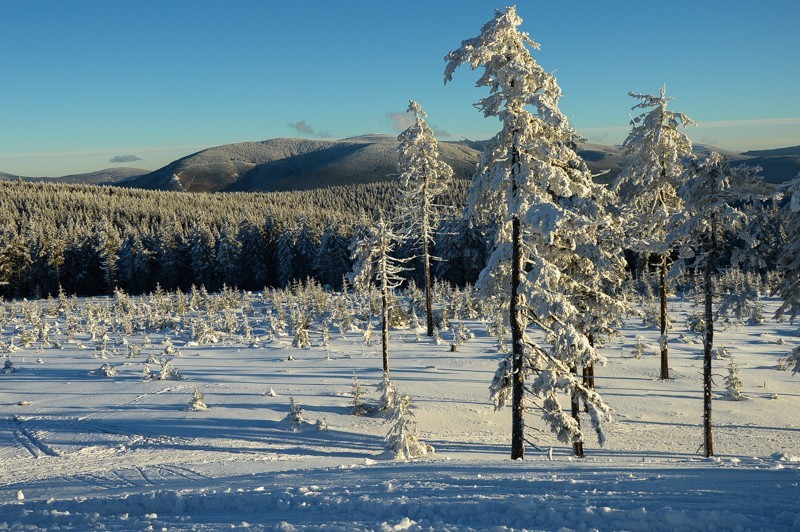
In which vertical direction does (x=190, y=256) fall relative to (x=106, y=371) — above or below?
above

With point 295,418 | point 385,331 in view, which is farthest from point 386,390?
point 385,331

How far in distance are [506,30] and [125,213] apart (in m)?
125

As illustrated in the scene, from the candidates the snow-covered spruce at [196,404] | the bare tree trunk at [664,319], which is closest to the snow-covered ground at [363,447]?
the snow-covered spruce at [196,404]

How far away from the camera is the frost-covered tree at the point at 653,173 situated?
18.2 meters

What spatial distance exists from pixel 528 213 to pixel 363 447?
933cm

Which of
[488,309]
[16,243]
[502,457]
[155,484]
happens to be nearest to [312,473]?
[155,484]

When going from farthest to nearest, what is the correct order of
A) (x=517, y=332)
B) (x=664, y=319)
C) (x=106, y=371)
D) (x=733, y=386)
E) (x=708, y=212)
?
(x=106, y=371) < (x=664, y=319) < (x=733, y=386) < (x=708, y=212) < (x=517, y=332)

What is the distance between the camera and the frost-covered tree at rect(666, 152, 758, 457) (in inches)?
536

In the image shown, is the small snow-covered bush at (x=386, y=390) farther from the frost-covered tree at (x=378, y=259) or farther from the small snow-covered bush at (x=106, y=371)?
the small snow-covered bush at (x=106, y=371)

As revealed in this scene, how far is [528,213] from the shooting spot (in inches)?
422

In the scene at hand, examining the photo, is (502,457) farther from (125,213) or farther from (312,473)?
(125,213)

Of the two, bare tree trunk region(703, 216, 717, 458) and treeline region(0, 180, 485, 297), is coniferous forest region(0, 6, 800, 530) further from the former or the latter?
treeline region(0, 180, 485, 297)

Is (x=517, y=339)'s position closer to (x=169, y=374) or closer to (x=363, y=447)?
(x=363, y=447)

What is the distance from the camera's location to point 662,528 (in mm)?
6441
